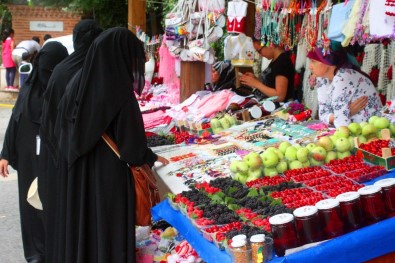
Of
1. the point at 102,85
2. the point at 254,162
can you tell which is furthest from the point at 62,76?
the point at 254,162

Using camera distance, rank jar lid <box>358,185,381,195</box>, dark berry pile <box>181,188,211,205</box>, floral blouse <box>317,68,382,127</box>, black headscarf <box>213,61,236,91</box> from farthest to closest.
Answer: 1. black headscarf <box>213,61,236,91</box>
2. floral blouse <box>317,68,382,127</box>
3. dark berry pile <box>181,188,211,205</box>
4. jar lid <box>358,185,381,195</box>

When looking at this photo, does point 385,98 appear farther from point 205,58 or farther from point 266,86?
point 205,58

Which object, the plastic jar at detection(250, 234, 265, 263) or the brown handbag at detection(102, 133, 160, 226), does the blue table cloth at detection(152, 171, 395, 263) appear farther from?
the brown handbag at detection(102, 133, 160, 226)

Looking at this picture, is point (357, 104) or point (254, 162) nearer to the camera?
point (254, 162)

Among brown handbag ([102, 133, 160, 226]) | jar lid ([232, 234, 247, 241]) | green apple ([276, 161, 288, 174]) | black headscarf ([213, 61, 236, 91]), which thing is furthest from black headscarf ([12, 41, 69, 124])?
black headscarf ([213, 61, 236, 91])

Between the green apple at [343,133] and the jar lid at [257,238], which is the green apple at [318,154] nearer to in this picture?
the green apple at [343,133]

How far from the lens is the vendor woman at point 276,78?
5.71 m

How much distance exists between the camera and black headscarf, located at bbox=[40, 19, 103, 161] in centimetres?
377

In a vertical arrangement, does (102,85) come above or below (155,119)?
above

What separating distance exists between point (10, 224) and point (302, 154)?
12.4 feet

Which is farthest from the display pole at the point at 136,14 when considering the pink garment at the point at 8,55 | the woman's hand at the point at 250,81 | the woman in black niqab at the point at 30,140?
the pink garment at the point at 8,55

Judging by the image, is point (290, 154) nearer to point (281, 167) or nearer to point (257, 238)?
point (281, 167)

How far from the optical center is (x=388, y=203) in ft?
8.86

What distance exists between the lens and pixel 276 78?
5730 mm
